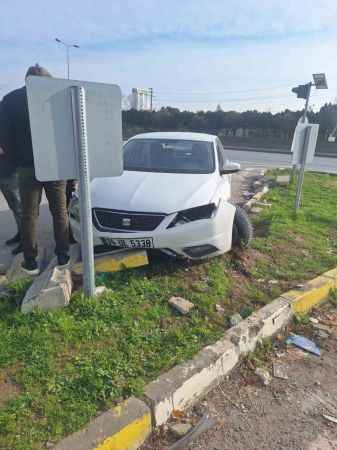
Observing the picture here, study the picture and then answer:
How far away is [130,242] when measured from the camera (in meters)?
3.79

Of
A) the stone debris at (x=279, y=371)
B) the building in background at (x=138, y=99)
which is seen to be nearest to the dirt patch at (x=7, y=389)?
the stone debris at (x=279, y=371)

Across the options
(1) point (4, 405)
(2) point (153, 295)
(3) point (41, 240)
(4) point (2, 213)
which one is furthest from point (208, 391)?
(4) point (2, 213)

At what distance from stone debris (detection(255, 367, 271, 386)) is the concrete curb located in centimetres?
17

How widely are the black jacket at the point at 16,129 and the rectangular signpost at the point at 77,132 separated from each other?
2.34 feet

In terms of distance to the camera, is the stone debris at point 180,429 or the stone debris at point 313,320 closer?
the stone debris at point 180,429

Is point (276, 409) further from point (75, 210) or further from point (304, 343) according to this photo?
point (75, 210)

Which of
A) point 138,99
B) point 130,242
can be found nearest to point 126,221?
point 130,242

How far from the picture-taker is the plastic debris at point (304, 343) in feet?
10.6

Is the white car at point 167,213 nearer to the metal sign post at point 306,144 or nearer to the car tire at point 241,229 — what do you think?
the car tire at point 241,229

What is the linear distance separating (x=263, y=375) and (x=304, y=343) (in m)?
0.68

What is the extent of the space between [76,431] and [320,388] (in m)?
1.82

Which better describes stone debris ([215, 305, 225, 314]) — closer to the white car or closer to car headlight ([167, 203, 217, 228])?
the white car

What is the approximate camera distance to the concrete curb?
207 cm

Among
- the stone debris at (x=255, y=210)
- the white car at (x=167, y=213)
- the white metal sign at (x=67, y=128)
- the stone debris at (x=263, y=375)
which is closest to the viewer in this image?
the white metal sign at (x=67, y=128)
